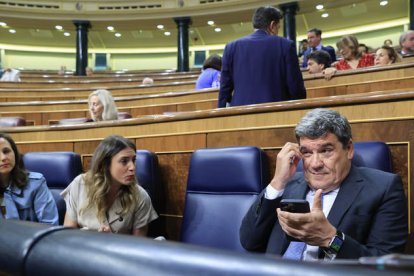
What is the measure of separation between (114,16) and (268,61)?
209 inches

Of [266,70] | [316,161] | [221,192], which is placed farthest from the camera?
[266,70]

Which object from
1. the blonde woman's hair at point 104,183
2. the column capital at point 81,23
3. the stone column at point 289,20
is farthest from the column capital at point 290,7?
the blonde woman's hair at point 104,183

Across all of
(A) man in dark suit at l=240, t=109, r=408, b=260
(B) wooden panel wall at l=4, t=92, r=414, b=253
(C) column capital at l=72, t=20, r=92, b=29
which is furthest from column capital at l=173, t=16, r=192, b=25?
(A) man in dark suit at l=240, t=109, r=408, b=260

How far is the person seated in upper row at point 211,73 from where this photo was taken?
2.32 meters

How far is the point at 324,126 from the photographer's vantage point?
775 millimetres

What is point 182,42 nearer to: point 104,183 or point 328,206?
point 104,183

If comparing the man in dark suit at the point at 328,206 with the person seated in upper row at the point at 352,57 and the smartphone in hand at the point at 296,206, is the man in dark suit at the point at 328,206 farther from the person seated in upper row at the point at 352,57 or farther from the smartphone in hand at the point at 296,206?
the person seated in upper row at the point at 352,57

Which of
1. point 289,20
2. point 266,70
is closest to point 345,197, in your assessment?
point 266,70

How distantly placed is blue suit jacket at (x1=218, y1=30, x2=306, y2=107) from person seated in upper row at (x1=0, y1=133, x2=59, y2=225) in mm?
661

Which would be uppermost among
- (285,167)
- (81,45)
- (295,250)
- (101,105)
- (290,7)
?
(290,7)

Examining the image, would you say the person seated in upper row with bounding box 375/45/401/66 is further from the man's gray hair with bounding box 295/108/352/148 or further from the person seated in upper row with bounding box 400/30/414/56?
the man's gray hair with bounding box 295/108/352/148

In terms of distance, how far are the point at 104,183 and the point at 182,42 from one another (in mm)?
5146

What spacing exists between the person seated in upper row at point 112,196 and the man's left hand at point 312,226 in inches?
20.2

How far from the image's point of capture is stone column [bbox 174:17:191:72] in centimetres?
592
